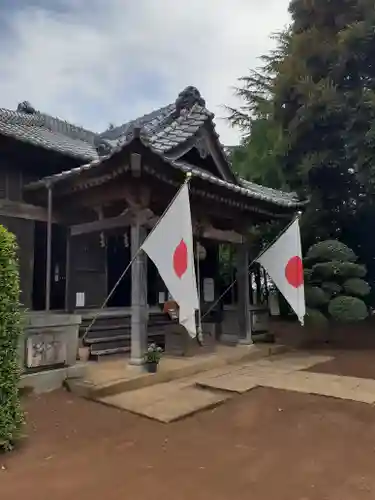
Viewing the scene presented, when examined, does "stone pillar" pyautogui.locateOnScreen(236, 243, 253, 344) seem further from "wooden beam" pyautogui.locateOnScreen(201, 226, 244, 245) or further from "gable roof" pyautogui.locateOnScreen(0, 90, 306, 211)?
"gable roof" pyautogui.locateOnScreen(0, 90, 306, 211)

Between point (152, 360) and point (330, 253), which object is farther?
point (330, 253)

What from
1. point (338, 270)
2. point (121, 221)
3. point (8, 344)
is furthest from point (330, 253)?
point (8, 344)

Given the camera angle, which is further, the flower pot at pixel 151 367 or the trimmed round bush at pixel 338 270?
the trimmed round bush at pixel 338 270

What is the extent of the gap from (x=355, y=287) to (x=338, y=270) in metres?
0.52

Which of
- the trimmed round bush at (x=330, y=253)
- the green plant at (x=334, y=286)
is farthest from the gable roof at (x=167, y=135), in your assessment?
the green plant at (x=334, y=286)

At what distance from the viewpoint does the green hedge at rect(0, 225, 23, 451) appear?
12.0 feet

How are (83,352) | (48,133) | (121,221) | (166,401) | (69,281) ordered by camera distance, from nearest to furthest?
(166,401)
(121,221)
(83,352)
(69,281)
(48,133)

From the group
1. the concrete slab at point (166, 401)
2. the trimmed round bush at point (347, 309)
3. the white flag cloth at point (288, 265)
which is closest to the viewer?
the concrete slab at point (166, 401)

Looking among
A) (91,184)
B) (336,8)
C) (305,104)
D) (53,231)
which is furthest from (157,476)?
(336,8)

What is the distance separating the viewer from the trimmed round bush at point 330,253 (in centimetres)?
1024

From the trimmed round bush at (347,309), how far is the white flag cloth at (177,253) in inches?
196

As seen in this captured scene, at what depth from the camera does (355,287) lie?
9828 mm

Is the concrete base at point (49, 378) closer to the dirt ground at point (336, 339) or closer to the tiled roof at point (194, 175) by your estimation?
the tiled roof at point (194, 175)

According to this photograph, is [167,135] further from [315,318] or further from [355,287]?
[355,287]
